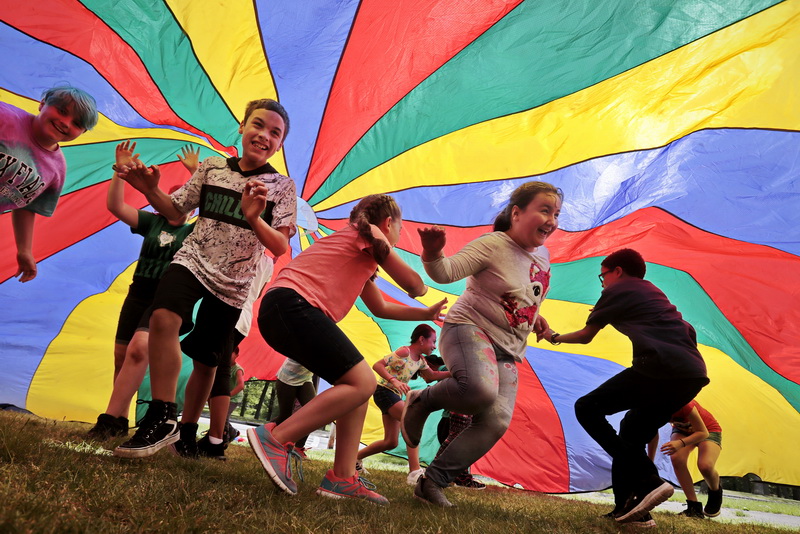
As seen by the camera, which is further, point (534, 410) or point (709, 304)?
point (534, 410)

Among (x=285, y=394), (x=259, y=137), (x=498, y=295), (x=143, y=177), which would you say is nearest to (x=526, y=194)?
(x=498, y=295)

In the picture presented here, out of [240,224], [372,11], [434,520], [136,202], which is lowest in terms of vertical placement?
[434,520]

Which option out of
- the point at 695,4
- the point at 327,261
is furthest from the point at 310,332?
the point at 695,4

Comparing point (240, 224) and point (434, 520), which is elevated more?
point (240, 224)

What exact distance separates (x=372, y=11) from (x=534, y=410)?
9.62 feet

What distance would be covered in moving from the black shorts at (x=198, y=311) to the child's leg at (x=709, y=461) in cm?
284

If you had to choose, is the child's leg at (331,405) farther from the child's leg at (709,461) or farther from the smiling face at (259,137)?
the child's leg at (709,461)

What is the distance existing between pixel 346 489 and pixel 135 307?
156cm

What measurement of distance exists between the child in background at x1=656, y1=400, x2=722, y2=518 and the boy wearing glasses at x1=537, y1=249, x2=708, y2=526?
1182mm

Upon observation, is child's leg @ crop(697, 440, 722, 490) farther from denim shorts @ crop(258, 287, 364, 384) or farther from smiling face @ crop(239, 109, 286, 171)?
smiling face @ crop(239, 109, 286, 171)

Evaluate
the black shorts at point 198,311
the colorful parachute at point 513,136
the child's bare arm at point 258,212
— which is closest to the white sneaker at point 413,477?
the colorful parachute at point 513,136

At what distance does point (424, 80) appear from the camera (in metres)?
3.05

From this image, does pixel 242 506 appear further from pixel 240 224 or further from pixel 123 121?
pixel 123 121

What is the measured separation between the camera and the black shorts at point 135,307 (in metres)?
2.57
